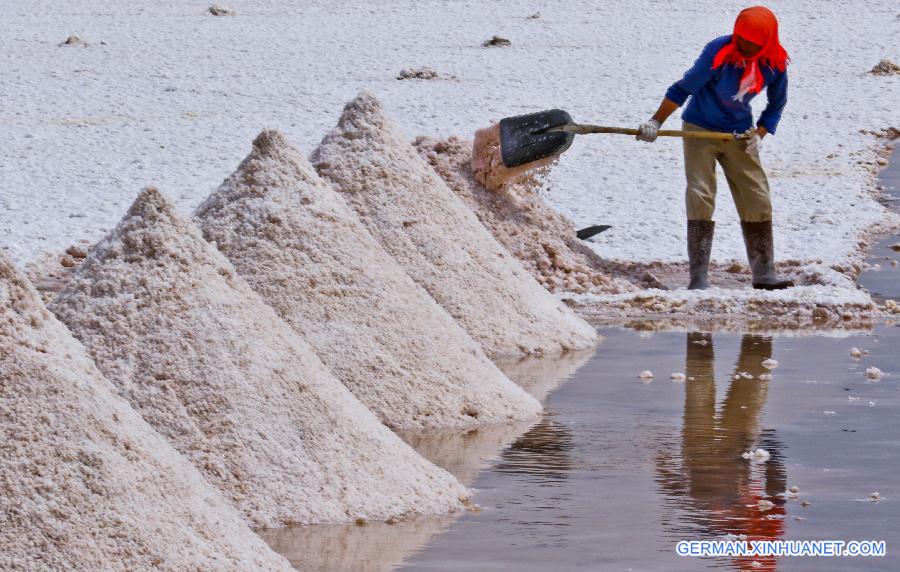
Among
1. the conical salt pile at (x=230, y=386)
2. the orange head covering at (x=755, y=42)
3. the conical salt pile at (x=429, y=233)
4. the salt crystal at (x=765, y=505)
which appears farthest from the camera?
the orange head covering at (x=755, y=42)

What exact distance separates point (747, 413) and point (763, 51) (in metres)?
3.57

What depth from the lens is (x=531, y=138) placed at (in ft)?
36.3

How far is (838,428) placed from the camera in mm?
7199

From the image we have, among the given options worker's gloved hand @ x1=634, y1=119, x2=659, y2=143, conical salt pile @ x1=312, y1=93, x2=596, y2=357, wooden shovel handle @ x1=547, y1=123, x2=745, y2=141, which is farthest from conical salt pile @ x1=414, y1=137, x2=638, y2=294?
conical salt pile @ x1=312, y1=93, x2=596, y2=357

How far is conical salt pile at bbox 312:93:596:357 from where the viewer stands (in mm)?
8727

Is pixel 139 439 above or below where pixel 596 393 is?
above

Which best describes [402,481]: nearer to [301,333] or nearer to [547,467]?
[547,467]

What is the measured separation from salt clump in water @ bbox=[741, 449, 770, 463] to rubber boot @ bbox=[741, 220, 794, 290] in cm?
456

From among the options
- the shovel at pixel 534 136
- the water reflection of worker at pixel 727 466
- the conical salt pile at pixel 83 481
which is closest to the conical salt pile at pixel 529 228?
the shovel at pixel 534 136

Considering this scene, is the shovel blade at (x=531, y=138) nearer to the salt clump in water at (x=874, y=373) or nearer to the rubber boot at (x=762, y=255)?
the rubber boot at (x=762, y=255)

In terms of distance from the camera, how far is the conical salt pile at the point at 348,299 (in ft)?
23.4

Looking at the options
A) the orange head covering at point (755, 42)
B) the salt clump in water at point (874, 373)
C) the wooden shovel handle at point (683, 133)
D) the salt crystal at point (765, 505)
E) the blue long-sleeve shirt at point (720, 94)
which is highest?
the orange head covering at point (755, 42)

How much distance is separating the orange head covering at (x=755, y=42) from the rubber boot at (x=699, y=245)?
0.91m

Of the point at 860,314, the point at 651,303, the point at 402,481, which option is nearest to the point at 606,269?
the point at 651,303
